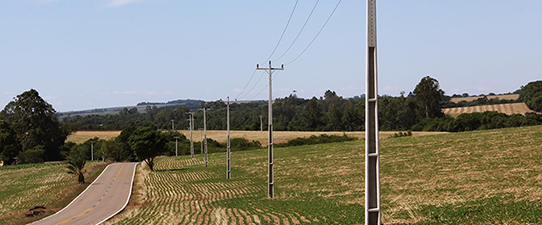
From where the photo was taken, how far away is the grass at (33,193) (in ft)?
159

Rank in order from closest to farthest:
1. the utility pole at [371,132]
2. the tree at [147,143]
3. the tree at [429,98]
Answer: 1. the utility pole at [371,132]
2. the tree at [147,143]
3. the tree at [429,98]

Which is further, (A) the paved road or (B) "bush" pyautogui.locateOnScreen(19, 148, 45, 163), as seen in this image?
(B) "bush" pyautogui.locateOnScreen(19, 148, 45, 163)

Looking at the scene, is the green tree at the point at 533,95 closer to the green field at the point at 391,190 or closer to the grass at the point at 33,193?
the green field at the point at 391,190

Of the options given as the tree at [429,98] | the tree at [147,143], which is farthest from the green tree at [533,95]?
the tree at [147,143]

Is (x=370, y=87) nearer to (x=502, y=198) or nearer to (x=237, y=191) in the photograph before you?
(x=502, y=198)

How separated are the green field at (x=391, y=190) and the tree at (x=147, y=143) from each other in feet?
42.4

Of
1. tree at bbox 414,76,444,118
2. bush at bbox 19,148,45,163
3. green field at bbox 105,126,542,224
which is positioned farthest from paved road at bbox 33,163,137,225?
tree at bbox 414,76,444,118

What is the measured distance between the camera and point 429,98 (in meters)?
152

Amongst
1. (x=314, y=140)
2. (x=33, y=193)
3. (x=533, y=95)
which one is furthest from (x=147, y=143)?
(x=533, y=95)

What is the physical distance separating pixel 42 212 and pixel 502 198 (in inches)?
1543

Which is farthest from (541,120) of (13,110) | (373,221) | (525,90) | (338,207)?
(13,110)

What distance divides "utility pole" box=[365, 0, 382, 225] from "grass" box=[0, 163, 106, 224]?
34260mm

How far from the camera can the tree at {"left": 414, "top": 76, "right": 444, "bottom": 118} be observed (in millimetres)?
151625

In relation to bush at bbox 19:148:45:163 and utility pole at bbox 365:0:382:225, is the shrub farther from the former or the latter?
utility pole at bbox 365:0:382:225
